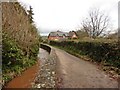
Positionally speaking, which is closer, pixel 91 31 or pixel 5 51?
pixel 5 51

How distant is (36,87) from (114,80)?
12.9ft

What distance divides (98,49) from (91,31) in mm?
35838

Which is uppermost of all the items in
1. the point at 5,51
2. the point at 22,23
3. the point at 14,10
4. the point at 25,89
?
the point at 14,10

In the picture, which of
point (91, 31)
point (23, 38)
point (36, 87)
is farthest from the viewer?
point (91, 31)

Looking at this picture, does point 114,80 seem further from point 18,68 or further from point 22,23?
point 22,23

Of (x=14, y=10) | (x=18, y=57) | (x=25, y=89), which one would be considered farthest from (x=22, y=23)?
(x=25, y=89)

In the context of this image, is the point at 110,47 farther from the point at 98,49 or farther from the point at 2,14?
the point at 2,14

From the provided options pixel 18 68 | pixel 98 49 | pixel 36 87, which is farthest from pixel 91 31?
pixel 36 87

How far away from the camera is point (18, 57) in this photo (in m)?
11.1

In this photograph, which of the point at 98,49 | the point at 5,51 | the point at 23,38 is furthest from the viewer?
the point at 98,49

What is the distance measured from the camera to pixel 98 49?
14477mm

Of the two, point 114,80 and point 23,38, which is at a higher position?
point 23,38

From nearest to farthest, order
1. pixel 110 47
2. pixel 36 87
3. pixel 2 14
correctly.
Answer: pixel 36 87
pixel 2 14
pixel 110 47

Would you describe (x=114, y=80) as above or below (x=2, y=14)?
below
